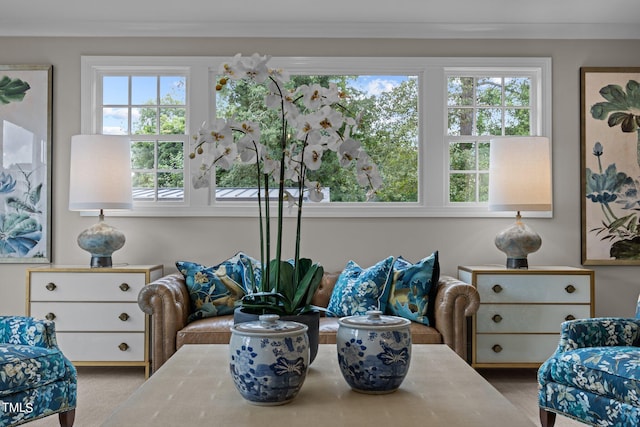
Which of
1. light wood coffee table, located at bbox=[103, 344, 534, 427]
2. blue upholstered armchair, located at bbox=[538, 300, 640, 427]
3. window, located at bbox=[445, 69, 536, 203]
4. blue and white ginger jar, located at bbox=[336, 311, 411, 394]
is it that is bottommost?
blue upholstered armchair, located at bbox=[538, 300, 640, 427]

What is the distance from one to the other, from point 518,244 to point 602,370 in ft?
4.94

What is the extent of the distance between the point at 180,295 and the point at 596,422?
90.9 inches

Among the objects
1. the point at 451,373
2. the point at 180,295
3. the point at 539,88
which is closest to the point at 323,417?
the point at 451,373

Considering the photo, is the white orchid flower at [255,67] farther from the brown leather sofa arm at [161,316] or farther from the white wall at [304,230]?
the white wall at [304,230]

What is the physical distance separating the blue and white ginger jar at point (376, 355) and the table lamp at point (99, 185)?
2.78 metres

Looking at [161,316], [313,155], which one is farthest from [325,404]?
[161,316]

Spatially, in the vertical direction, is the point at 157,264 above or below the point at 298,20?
below

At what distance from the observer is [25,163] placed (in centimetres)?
421

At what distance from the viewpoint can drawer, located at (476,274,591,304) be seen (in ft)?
12.3

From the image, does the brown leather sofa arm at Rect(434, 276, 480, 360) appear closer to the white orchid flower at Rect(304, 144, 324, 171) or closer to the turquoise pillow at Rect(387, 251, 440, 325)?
the turquoise pillow at Rect(387, 251, 440, 325)

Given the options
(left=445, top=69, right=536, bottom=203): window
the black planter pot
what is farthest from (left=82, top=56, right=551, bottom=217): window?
the black planter pot

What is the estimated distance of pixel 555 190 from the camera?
4258 millimetres

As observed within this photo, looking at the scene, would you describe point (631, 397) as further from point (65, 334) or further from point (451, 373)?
point (65, 334)

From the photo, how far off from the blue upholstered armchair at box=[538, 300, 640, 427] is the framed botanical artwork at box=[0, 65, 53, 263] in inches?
136
